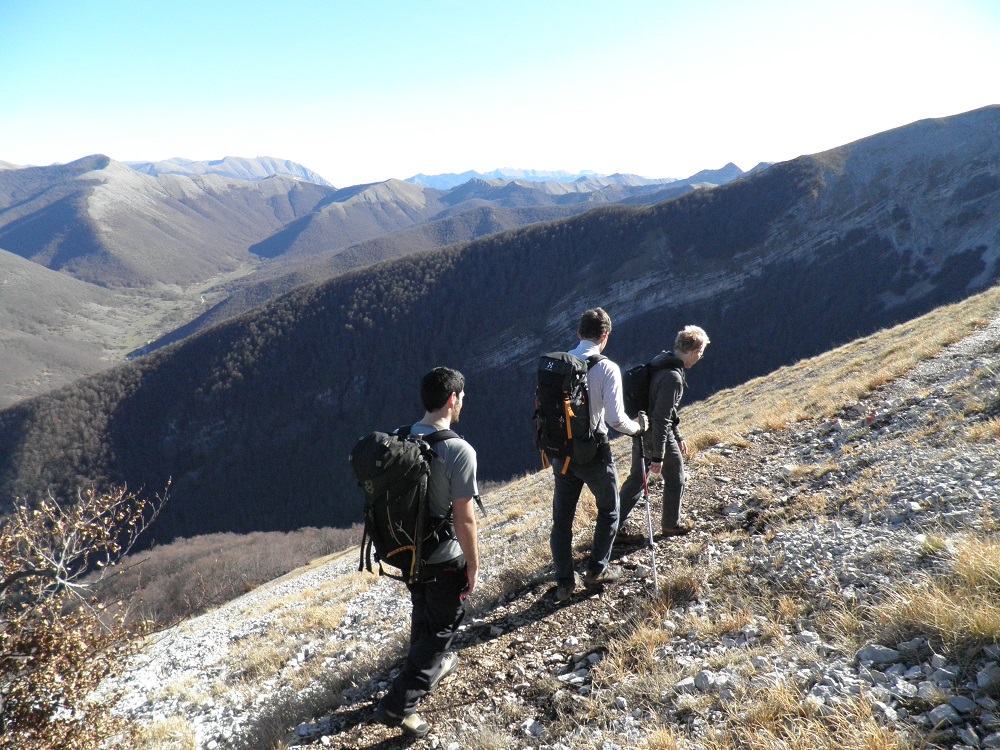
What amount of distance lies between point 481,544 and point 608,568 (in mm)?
6398

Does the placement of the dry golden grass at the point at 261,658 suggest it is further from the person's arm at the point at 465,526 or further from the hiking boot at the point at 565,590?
the person's arm at the point at 465,526

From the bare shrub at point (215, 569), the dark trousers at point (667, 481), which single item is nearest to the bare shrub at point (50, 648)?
the dark trousers at point (667, 481)

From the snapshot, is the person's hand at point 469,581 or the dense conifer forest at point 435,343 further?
the dense conifer forest at point 435,343

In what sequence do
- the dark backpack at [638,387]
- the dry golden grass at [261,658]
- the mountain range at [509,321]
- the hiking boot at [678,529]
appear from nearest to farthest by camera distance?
the dark backpack at [638,387] < the hiking boot at [678,529] < the dry golden grass at [261,658] < the mountain range at [509,321]

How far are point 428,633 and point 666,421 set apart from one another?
299 cm

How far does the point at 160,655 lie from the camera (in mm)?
10938

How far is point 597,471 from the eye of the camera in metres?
4.67

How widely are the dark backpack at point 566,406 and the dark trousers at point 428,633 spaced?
1.37 meters

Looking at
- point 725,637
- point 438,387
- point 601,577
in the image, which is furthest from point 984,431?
point 438,387

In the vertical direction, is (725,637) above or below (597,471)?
below

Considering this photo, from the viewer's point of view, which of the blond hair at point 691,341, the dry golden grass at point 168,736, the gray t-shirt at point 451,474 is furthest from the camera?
the dry golden grass at point 168,736

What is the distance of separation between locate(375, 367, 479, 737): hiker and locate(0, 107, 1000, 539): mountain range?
7192 cm

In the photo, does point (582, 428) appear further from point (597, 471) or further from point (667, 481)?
point (667, 481)

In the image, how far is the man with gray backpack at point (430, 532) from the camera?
3453mm
